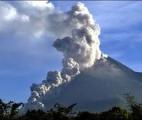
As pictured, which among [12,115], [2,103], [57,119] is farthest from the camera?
[2,103]

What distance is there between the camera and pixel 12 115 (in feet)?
351

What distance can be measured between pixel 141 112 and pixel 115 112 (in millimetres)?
5322

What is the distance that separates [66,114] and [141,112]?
53.0 ft

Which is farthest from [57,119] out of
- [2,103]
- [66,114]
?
[2,103]

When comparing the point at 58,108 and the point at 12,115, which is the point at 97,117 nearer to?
the point at 58,108

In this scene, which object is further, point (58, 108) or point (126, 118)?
point (58, 108)

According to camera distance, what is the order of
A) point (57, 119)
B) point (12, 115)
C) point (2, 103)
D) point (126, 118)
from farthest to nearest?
point (2, 103), point (12, 115), point (57, 119), point (126, 118)

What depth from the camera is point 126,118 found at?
89750 mm

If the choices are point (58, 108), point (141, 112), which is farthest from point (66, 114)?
point (141, 112)

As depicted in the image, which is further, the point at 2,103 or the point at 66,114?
the point at 2,103

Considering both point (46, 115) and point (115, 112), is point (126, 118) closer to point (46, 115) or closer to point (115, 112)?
point (115, 112)

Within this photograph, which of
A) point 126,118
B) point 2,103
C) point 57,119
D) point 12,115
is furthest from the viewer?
point 2,103

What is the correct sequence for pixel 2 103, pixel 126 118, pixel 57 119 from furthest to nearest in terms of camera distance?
pixel 2 103 < pixel 57 119 < pixel 126 118

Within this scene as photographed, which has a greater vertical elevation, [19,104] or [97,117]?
[19,104]
